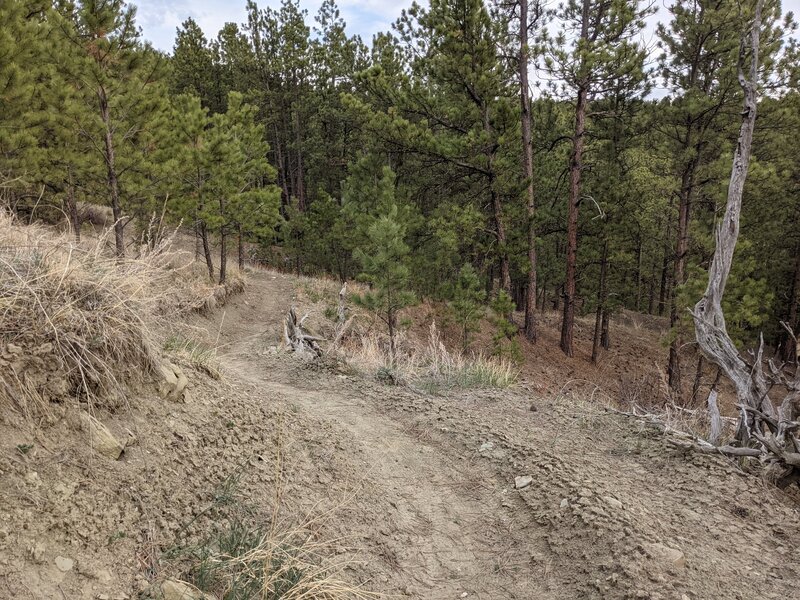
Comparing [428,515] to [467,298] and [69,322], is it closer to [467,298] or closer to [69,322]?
[69,322]

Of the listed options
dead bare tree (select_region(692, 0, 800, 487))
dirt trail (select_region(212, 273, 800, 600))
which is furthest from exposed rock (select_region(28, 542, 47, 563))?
dead bare tree (select_region(692, 0, 800, 487))

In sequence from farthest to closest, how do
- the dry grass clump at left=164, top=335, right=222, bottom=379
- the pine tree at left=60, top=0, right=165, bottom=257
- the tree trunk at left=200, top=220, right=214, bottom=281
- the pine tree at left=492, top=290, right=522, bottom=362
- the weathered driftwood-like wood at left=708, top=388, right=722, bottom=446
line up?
the tree trunk at left=200, top=220, right=214, bottom=281, the pine tree at left=492, top=290, right=522, bottom=362, the pine tree at left=60, top=0, right=165, bottom=257, the weathered driftwood-like wood at left=708, top=388, right=722, bottom=446, the dry grass clump at left=164, top=335, right=222, bottom=379

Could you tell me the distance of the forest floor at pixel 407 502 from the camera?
2053 mm

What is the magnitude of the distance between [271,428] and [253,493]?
83 centimetres

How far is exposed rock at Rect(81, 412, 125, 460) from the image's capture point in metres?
2.38

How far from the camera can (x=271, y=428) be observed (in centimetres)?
367

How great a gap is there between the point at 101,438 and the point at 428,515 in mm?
2058

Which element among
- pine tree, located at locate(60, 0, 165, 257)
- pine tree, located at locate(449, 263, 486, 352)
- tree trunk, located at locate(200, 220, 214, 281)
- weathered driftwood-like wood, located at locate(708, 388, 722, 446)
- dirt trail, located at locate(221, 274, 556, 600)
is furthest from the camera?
tree trunk, located at locate(200, 220, 214, 281)

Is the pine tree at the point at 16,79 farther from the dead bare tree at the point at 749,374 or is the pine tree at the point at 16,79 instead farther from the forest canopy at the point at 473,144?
the dead bare tree at the point at 749,374

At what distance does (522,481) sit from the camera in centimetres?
361

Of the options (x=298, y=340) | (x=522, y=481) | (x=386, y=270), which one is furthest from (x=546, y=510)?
(x=386, y=270)

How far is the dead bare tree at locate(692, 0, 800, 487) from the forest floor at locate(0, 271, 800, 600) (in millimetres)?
285

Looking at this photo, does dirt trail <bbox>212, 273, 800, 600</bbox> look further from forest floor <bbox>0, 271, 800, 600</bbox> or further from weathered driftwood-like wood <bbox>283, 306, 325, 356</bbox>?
weathered driftwood-like wood <bbox>283, 306, 325, 356</bbox>

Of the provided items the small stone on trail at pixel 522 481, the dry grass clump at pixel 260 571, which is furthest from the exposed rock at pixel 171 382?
the small stone on trail at pixel 522 481
